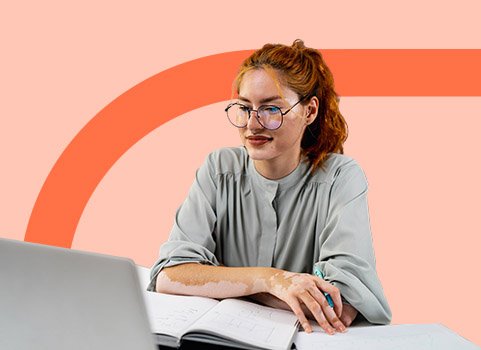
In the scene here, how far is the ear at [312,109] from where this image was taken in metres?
2.00

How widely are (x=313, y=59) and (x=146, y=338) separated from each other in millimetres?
1470

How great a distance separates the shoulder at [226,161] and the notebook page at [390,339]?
722 millimetres

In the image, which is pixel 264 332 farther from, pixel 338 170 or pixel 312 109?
pixel 312 109

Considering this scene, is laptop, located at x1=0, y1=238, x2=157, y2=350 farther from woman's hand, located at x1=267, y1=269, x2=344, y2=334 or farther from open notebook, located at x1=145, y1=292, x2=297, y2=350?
woman's hand, located at x1=267, y1=269, x2=344, y2=334

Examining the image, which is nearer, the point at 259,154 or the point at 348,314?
the point at 348,314

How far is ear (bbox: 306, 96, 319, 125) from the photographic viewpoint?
78.9 inches

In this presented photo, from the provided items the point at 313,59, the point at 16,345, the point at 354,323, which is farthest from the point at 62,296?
the point at 313,59

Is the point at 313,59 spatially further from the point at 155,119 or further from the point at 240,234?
the point at 155,119

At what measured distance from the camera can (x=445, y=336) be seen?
54.1 inches

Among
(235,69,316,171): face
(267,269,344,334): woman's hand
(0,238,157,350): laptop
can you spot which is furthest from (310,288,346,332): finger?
(0,238,157,350): laptop

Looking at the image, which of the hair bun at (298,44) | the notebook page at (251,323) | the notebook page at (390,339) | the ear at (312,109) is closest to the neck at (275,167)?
the ear at (312,109)

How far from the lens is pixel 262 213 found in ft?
6.55

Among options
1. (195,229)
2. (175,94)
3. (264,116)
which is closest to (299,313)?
(195,229)

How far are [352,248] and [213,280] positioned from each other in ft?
1.28
